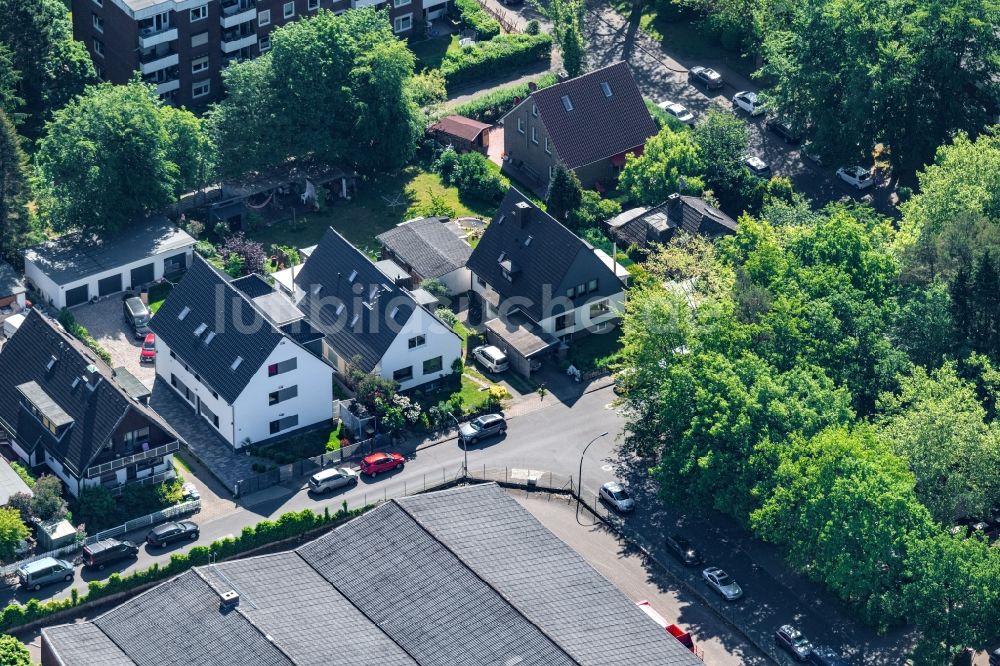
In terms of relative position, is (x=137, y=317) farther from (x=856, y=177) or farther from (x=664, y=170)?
(x=856, y=177)

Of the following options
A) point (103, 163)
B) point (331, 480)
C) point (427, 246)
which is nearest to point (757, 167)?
point (427, 246)

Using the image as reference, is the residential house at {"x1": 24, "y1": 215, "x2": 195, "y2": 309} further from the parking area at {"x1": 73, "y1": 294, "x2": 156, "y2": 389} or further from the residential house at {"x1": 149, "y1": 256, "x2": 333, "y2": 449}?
the residential house at {"x1": 149, "y1": 256, "x2": 333, "y2": 449}

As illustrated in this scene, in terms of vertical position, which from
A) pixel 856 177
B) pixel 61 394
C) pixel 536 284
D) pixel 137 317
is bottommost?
pixel 856 177

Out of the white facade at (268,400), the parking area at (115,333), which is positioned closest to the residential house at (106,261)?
the parking area at (115,333)

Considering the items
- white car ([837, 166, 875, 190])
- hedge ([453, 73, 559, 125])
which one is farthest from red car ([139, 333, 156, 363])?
white car ([837, 166, 875, 190])

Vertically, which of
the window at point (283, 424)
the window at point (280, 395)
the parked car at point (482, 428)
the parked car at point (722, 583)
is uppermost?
the window at point (280, 395)

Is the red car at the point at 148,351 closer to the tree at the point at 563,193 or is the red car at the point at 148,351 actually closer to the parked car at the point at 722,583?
the tree at the point at 563,193

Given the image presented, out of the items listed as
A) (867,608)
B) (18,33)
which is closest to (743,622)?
(867,608)
